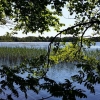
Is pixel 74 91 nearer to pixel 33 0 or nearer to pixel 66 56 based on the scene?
pixel 33 0

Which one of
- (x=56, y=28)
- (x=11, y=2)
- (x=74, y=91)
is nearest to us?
(x=74, y=91)

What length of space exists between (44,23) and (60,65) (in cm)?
1930

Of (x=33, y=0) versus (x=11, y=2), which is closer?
(x=33, y=0)

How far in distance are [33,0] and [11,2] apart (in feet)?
2.09

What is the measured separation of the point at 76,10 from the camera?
→ 5.18 m

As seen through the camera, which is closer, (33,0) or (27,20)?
(33,0)

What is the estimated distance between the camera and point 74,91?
2648 millimetres

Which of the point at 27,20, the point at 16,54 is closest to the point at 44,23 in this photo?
the point at 27,20

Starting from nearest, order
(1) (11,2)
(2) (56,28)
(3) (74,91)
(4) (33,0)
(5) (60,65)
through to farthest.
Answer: (3) (74,91) < (4) (33,0) < (1) (11,2) < (2) (56,28) < (5) (60,65)

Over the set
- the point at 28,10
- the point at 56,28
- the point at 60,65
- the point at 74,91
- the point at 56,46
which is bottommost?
the point at 60,65

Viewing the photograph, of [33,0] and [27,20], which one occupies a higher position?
[33,0]

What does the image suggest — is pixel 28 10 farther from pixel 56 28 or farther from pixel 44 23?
pixel 56 28

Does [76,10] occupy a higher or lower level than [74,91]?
higher

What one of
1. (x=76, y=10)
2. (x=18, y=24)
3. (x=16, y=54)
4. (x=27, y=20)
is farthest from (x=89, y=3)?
(x=16, y=54)
